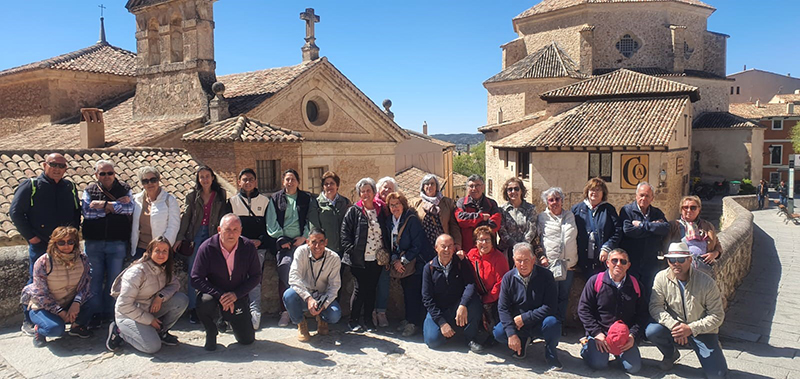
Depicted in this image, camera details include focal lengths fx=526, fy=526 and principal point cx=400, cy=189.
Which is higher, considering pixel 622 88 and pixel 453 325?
pixel 622 88

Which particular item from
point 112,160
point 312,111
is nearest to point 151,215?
point 112,160

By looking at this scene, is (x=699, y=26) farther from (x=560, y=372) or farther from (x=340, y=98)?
(x=560, y=372)

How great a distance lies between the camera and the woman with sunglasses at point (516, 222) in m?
5.74

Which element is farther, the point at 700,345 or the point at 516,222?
the point at 516,222

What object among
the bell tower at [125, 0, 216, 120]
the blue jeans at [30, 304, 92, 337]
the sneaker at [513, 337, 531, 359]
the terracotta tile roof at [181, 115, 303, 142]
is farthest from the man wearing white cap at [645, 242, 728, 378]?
the bell tower at [125, 0, 216, 120]

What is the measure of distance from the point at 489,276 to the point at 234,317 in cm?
255

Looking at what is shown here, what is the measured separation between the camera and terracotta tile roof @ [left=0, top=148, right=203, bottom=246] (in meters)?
8.09

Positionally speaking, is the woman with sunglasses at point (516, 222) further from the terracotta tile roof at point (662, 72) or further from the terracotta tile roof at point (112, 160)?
the terracotta tile roof at point (662, 72)

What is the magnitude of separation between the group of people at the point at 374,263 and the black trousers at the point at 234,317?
0.05ft

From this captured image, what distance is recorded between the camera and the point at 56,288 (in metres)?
4.95

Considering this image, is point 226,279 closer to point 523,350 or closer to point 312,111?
point 523,350

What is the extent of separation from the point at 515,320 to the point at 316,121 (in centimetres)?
1210

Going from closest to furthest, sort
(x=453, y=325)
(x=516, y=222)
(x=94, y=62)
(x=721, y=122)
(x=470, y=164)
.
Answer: (x=453, y=325) < (x=516, y=222) < (x=94, y=62) < (x=721, y=122) < (x=470, y=164)

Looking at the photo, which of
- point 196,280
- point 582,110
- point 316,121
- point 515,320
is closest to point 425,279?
point 515,320
